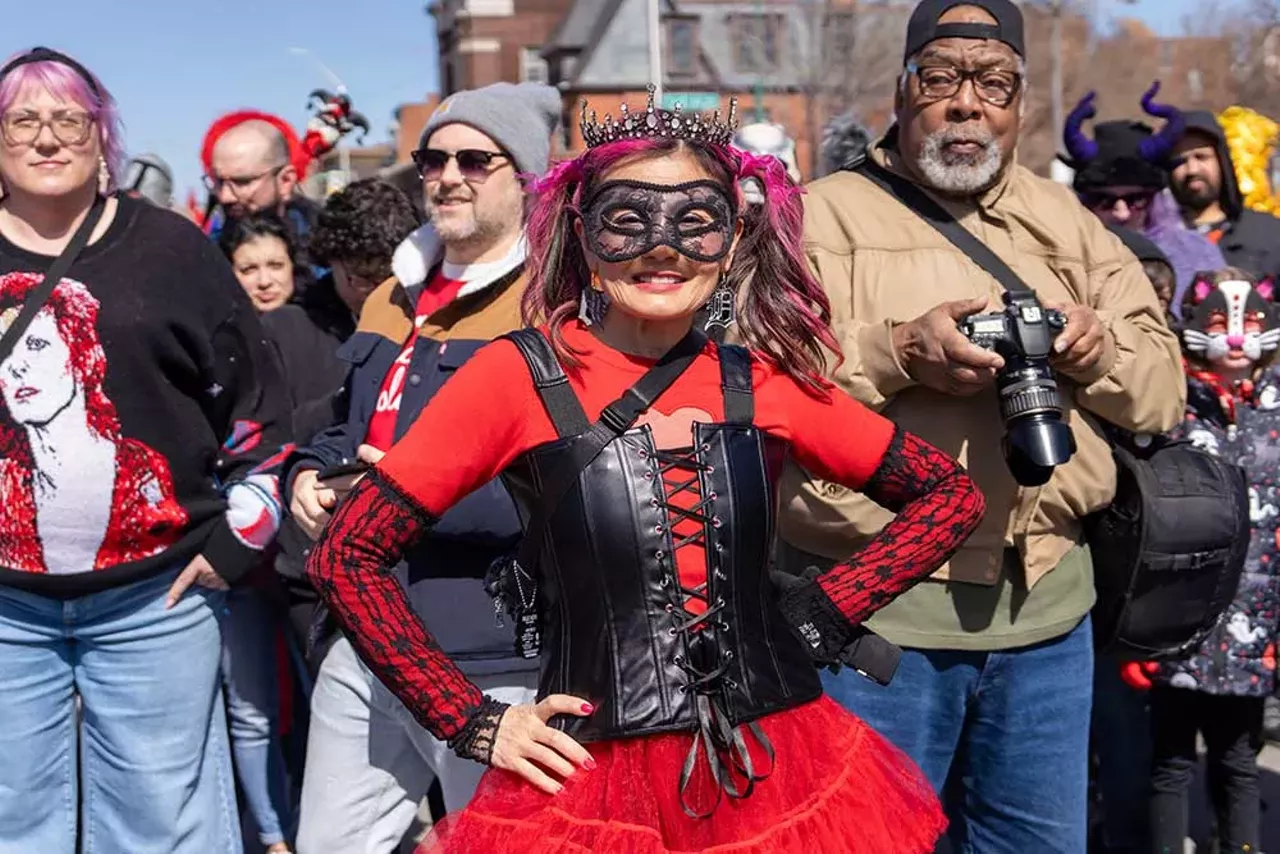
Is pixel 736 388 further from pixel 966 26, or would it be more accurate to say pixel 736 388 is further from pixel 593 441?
pixel 966 26

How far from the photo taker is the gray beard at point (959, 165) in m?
3.06

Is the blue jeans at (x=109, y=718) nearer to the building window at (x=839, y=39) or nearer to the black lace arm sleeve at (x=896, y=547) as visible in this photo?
the black lace arm sleeve at (x=896, y=547)

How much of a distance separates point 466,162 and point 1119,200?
2.70m

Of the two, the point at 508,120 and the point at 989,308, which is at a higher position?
the point at 508,120

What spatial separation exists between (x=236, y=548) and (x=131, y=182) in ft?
13.6

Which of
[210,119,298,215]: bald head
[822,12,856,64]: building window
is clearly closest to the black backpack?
[210,119,298,215]: bald head

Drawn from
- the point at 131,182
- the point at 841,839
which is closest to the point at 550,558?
the point at 841,839

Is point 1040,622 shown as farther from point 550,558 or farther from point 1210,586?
point 550,558

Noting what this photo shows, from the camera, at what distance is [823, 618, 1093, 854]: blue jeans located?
120 inches

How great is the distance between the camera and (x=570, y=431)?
87.7 inches

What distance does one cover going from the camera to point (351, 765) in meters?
3.38

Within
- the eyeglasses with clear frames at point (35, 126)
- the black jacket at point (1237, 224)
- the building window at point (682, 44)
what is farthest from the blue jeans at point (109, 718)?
the building window at point (682, 44)

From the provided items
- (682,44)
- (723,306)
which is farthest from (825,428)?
(682,44)

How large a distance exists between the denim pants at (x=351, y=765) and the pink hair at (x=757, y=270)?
1311 millimetres
